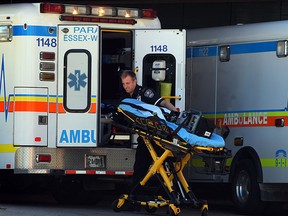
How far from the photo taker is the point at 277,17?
2467 cm

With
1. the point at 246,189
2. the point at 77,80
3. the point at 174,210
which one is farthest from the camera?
the point at 246,189

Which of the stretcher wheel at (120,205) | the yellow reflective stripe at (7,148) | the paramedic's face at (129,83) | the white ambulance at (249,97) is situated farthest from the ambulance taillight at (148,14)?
the stretcher wheel at (120,205)

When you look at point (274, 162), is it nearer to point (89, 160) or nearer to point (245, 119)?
point (245, 119)

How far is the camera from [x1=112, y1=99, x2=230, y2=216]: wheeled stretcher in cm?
1127

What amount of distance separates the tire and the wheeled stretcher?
2158 millimetres

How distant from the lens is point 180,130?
37.1ft

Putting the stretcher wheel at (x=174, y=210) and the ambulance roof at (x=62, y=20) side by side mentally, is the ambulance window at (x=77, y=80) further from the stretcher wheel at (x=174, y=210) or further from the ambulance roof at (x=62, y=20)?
the stretcher wheel at (x=174, y=210)

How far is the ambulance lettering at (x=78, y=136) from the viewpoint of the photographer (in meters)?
13.1

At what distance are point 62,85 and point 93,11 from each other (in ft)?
3.84

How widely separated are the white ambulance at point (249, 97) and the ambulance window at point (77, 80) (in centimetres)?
255

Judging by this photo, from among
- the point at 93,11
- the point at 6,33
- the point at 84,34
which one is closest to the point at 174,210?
the point at 84,34

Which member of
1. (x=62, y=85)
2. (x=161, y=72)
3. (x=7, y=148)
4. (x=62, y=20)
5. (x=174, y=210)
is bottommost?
(x=174, y=210)

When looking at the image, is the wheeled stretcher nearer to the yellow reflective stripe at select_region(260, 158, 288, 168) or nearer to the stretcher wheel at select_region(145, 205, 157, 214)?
the stretcher wheel at select_region(145, 205, 157, 214)

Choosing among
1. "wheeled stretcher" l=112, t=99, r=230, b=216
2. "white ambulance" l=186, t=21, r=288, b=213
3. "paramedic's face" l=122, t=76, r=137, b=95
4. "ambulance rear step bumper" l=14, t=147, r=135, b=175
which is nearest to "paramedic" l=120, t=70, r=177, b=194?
"paramedic's face" l=122, t=76, r=137, b=95
